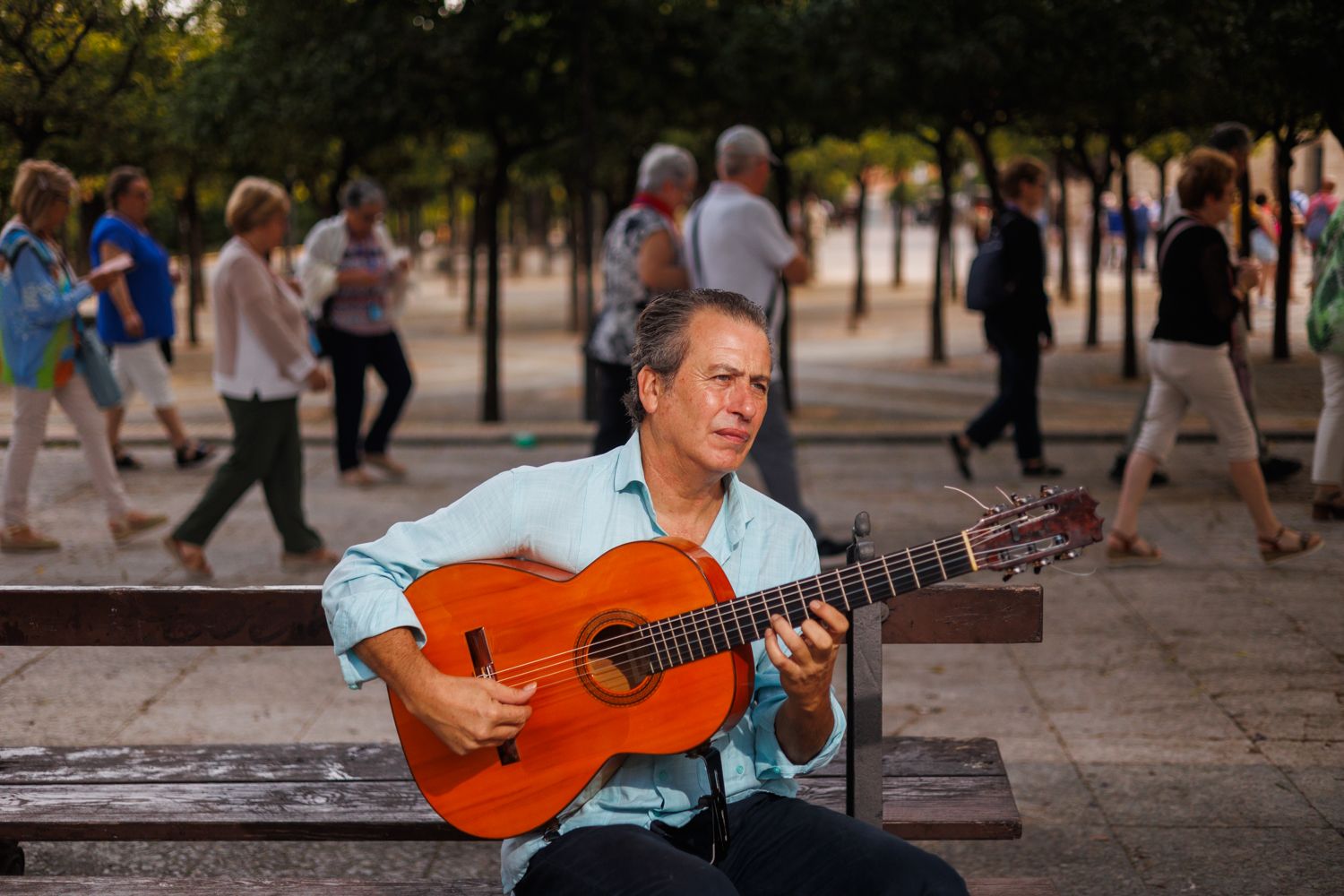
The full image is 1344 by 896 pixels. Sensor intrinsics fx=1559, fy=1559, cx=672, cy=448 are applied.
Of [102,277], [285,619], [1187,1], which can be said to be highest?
[1187,1]

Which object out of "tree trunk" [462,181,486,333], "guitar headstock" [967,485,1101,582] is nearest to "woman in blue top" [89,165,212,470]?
"guitar headstock" [967,485,1101,582]

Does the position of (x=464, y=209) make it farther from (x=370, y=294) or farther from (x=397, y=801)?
(x=397, y=801)

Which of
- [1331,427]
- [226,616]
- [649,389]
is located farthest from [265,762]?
[1331,427]

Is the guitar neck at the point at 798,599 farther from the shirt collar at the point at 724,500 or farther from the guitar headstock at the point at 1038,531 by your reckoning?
the shirt collar at the point at 724,500

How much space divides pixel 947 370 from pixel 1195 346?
9748 mm

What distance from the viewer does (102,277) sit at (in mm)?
8086

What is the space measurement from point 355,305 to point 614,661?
24.7 ft

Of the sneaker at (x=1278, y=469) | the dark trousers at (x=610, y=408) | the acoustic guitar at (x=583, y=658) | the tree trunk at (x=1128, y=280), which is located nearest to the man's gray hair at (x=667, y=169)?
the dark trousers at (x=610, y=408)

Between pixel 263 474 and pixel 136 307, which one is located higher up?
pixel 136 307

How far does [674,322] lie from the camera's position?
306cm

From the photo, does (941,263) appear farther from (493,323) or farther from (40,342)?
(40,342)

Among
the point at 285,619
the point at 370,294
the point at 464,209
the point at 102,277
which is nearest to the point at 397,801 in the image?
the point at 285,619

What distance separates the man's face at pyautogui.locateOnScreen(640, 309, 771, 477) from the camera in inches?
118

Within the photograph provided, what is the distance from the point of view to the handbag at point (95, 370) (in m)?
8.24
